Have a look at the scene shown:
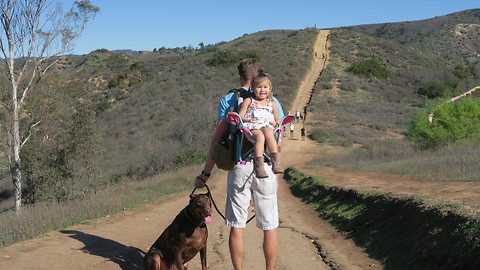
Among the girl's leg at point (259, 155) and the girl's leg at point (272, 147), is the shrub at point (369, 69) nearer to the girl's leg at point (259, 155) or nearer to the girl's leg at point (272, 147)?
the girl's leg at point (272, 147)

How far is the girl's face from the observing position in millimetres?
4574

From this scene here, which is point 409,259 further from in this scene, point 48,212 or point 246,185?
point 48,212

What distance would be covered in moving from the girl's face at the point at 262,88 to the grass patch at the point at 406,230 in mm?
2602

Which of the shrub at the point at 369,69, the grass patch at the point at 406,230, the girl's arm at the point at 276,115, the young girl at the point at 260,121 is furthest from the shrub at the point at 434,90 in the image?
the young girl at the point at 260,121

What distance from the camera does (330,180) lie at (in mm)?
13828

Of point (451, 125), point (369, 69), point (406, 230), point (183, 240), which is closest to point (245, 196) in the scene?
point (183, 240)

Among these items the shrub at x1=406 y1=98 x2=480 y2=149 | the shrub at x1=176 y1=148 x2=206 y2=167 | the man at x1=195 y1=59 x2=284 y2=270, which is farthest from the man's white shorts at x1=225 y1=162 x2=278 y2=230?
the shrub at x1=176 y1=148 x2=206 y2=167

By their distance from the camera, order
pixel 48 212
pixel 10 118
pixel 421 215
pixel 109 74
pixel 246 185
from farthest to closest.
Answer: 1. pixel 109 74
2. pixel 10 118
3. pixel 48 212
4. pixel 421 215
5. pixel 246 185

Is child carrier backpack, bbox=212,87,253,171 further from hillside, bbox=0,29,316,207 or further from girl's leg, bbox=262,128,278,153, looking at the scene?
hillside, bbox=0,29,316,207

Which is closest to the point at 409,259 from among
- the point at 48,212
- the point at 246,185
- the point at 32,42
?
the point at 246,185

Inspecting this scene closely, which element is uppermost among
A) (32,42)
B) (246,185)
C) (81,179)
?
(32,42)

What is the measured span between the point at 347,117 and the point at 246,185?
34.3 meters

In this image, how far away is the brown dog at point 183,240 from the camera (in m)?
5.11

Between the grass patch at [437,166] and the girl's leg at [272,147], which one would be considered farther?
the grass patch at [437,166]
